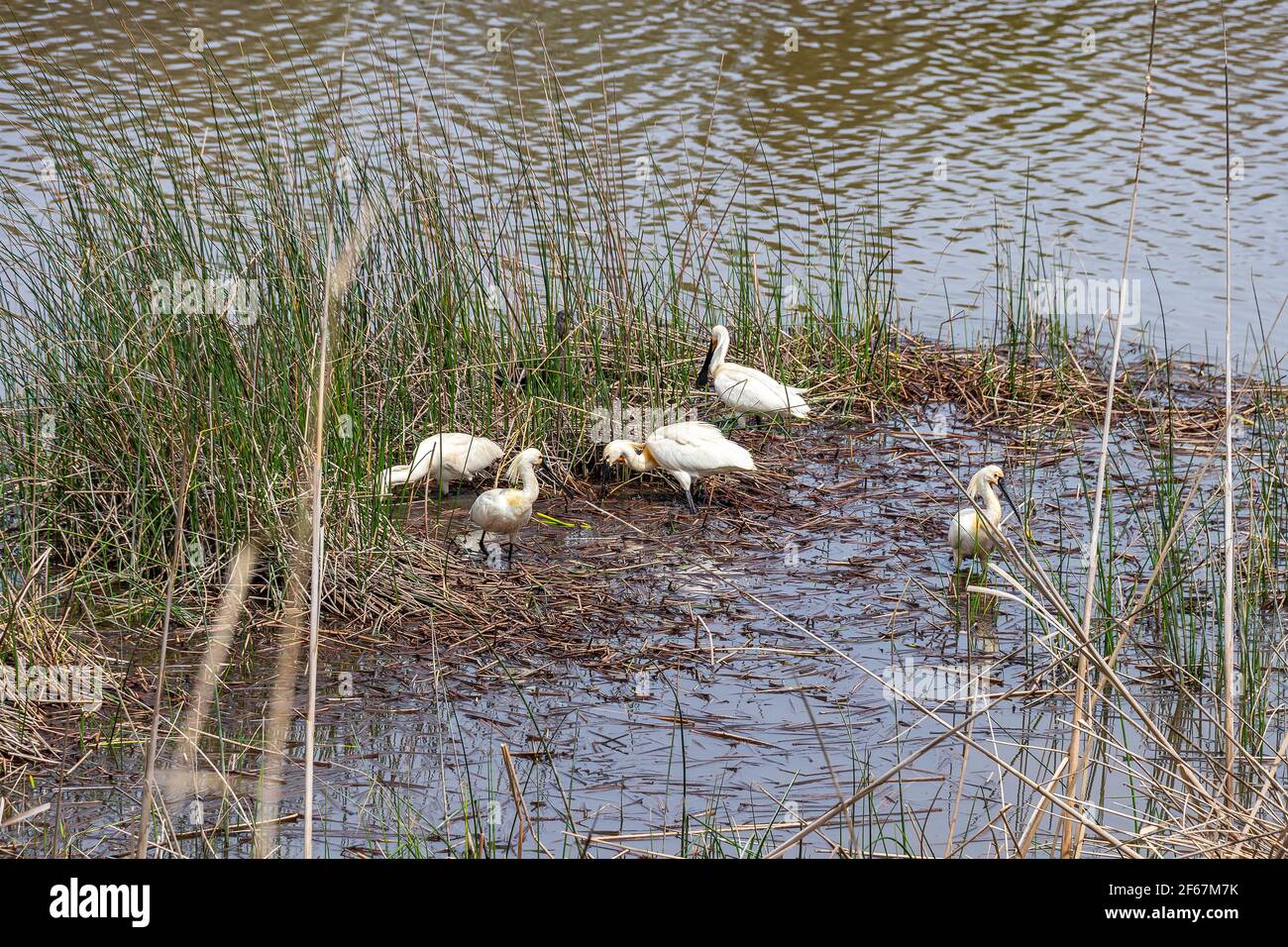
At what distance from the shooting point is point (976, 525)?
4.72 m

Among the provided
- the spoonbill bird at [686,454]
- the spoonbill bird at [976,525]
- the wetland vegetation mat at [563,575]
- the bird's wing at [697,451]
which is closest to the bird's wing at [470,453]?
the wetland vegetation mat at [563,575]

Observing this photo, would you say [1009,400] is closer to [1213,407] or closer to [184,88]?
[1213,407]

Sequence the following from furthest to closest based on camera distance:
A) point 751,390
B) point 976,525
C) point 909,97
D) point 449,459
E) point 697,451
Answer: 1. point 909,97
2. point 751,390
3. point 697,451
4. point 449,459
5. point 976,525

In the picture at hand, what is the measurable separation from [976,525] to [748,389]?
1528mm

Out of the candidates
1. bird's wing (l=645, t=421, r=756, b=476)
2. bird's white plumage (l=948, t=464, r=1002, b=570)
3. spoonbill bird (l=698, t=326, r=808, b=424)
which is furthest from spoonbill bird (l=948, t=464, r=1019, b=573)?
spoonbill bird (l=698, t=326, r=808, b=424)

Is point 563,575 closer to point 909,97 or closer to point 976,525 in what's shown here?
point 976,525

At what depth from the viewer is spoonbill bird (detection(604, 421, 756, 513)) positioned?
17.8 feet

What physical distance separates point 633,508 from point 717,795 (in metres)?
2.36

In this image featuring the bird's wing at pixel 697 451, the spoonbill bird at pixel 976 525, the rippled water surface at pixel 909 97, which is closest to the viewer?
the spoonbill bird at pixel 976 525

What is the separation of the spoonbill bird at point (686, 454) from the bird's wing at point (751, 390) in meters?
0.43

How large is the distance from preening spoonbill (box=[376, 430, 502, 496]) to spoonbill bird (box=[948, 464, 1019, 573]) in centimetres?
179

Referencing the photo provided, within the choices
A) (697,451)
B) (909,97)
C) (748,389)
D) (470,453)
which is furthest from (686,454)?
(909,97)

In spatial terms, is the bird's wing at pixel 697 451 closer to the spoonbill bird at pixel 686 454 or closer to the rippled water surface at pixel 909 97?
the spoonbill bird at pixel 686 454

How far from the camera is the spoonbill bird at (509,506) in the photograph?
490cm
